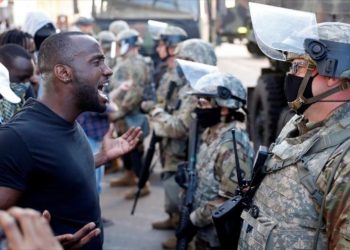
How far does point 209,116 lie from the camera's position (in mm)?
3625

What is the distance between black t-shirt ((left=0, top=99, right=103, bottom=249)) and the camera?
212cm

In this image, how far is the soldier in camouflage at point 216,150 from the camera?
333cm

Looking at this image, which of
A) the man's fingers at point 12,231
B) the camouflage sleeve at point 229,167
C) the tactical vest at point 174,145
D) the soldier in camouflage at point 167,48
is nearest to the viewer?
the man's fingers at point 12,231

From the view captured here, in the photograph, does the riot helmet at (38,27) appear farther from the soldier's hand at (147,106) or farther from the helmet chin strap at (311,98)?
the helmet chin strap at (311,98)

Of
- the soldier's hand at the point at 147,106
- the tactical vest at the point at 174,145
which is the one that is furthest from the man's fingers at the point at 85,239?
the soldier's hand at the point at 147,106

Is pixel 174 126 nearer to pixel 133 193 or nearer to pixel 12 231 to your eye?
pixel 133 193

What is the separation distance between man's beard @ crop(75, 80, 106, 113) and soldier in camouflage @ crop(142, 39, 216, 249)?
7.45 ft

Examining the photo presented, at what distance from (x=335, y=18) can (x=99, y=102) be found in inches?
82.2

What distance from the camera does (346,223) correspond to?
1948 mm

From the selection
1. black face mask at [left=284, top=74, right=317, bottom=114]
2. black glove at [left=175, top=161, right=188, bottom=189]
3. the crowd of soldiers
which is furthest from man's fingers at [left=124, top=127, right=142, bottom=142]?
black glove at [left=175, top=161, right=188, bottom=189]

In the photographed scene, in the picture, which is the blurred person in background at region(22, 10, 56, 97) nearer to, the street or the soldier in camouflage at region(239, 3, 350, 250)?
the street

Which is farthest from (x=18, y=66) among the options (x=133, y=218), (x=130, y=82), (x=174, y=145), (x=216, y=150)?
(x=130, y=82)

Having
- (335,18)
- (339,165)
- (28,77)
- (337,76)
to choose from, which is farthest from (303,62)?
(28,77)

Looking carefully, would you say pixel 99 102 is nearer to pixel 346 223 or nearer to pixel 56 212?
pixel 56 212
